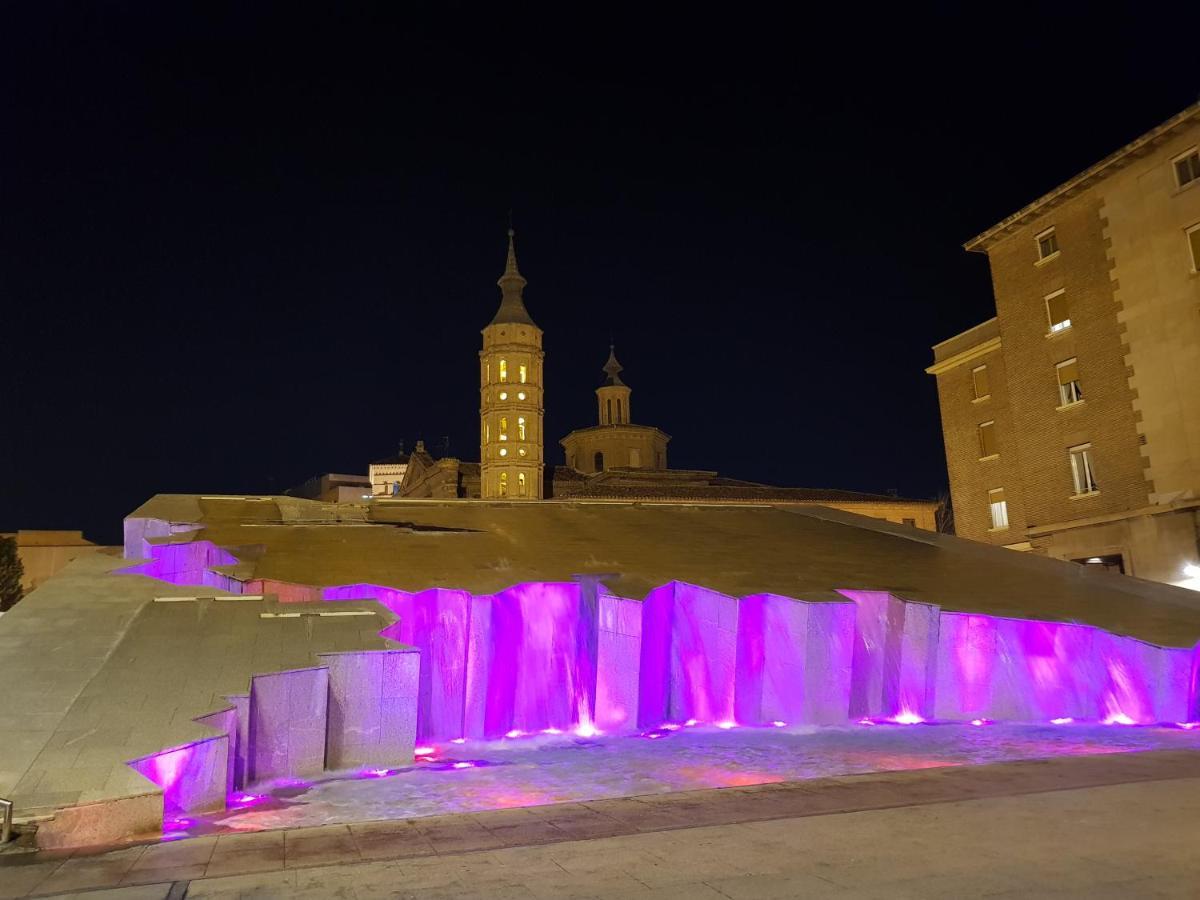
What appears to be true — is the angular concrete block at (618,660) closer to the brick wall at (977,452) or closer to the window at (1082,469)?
the window at (1082,469)

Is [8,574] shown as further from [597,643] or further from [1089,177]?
[1089,177]

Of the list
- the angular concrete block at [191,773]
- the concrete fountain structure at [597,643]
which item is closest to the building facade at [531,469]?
the concrete fountain structure at [597,643]

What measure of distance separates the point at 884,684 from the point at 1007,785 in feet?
16.7

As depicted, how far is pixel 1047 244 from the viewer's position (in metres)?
26.6

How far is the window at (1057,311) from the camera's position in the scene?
84.7ft

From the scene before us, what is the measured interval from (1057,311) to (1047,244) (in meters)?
2.38

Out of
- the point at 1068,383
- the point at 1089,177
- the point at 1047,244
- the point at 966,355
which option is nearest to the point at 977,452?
the point at 966,355

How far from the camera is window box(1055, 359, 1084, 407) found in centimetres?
2544

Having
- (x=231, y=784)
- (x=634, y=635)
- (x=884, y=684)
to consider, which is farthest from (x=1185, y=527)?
(x=231, y=784)

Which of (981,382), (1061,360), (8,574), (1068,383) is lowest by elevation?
(8,574)

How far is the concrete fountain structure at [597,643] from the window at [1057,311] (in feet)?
45.0

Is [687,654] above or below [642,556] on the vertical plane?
below

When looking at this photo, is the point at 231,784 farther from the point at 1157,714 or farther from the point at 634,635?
the point at 1157,714

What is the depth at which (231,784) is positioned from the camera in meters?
7.79
